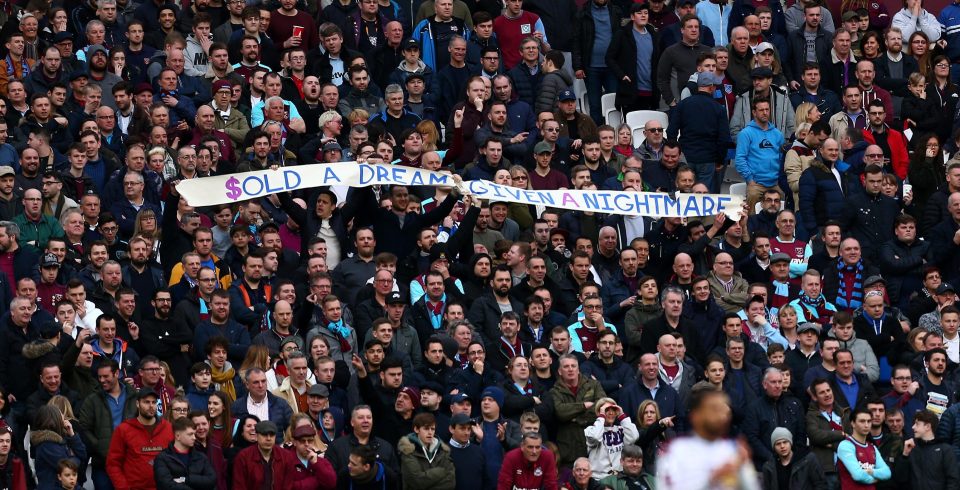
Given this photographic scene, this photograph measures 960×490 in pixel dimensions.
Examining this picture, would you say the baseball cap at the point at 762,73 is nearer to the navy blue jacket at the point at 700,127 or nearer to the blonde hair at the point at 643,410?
the navy blue jacket at the point at 700,127

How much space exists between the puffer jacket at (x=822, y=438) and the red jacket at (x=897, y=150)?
5089 mm

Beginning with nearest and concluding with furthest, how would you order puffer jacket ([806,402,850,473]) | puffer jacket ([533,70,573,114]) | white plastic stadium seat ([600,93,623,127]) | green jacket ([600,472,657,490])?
1. green jacket ([600,472,657,490])
2. puffer jacket ([806,402,850,473])
3. puffer jacket ([533,70,573,114])
4. white plastic stadium seat ([600,93,623,127])

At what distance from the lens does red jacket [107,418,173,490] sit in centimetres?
1694

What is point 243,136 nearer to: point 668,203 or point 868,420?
point 668,203

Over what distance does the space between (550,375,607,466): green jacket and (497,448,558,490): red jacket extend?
0.65 metres

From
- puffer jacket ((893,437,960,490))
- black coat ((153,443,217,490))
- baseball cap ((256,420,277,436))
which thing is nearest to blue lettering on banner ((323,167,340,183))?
baseball cap ((256,420,277,436))

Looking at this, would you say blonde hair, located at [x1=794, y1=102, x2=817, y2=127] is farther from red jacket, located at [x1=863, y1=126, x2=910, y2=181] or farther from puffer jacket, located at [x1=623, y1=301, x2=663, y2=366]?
puffer jacket, located at [x1=623, y1=301, x2=663, y2=366]

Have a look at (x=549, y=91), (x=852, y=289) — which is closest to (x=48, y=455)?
(x=852, y=289)

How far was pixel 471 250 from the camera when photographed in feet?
66.1

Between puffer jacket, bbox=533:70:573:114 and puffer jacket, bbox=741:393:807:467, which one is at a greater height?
puffer jacket, bbox=533:70:573:114

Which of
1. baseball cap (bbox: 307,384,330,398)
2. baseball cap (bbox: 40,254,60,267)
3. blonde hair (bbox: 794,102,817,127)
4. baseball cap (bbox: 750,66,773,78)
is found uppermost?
baseball cap (bbox: 750,66,773,78)

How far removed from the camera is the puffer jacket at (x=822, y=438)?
734 inches

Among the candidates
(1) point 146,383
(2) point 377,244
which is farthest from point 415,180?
(1) point 146,383

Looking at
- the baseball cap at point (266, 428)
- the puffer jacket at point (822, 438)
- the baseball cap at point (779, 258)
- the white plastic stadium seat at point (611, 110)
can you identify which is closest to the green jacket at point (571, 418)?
the puffer jacket at point (822, 438)
